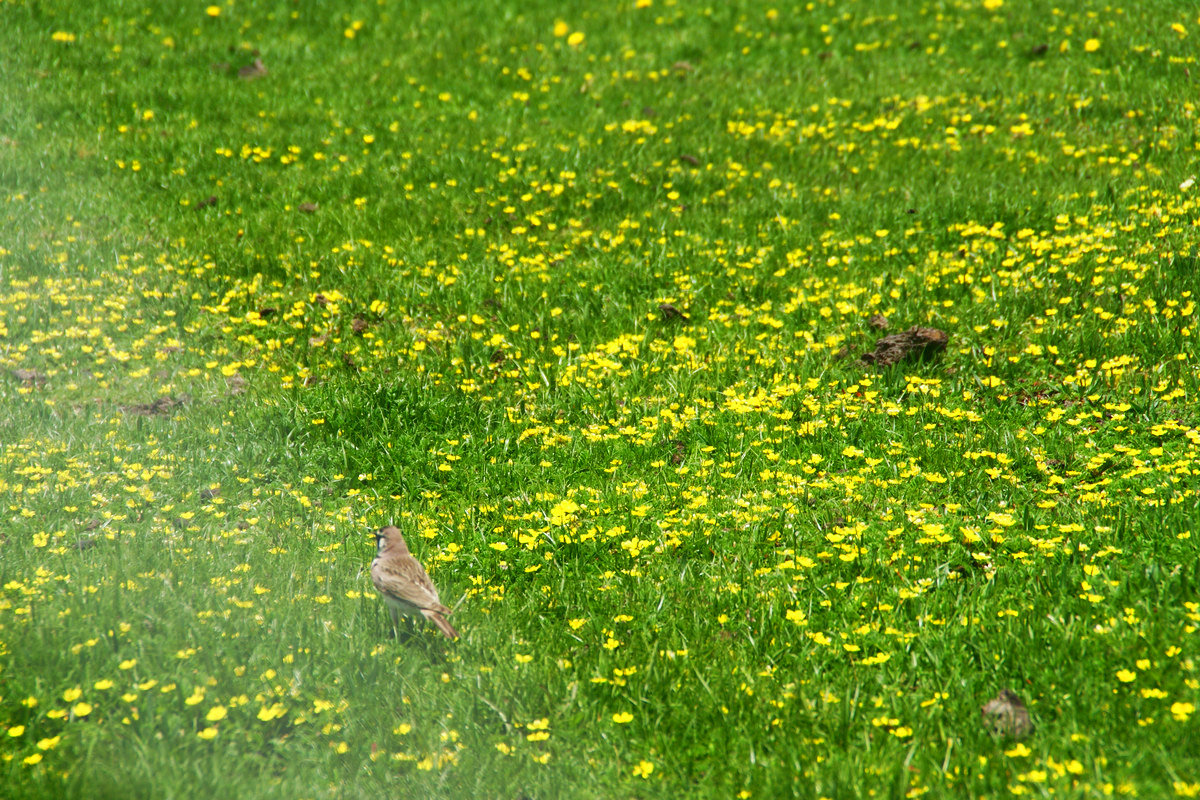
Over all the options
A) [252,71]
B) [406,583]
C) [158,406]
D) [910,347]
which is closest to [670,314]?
[910,347]

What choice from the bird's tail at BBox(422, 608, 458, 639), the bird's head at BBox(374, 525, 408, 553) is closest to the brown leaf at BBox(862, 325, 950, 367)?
the bird's head at BBox(374, 525, 408, 553)

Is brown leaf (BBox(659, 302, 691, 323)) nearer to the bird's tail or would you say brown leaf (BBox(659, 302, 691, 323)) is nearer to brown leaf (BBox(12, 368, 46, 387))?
the bird's tail

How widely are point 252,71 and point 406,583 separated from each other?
1134cm

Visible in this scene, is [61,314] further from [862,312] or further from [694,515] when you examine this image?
[862,312]

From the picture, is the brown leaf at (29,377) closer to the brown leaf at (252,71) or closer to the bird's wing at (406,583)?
the bird's wing at (406,583)

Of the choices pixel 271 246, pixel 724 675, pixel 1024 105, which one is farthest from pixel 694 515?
pixel 1024 105

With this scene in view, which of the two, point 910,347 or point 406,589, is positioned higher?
point 406,589

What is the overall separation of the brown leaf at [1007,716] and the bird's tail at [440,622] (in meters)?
2.27

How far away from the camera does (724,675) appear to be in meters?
4.16

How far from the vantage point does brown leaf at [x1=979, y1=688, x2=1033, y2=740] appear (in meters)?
3.73

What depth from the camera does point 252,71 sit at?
44.2 ft

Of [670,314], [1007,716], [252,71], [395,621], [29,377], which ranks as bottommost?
[670,314]

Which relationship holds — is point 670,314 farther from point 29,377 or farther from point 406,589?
point 29,377

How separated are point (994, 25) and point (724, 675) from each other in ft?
39.6
